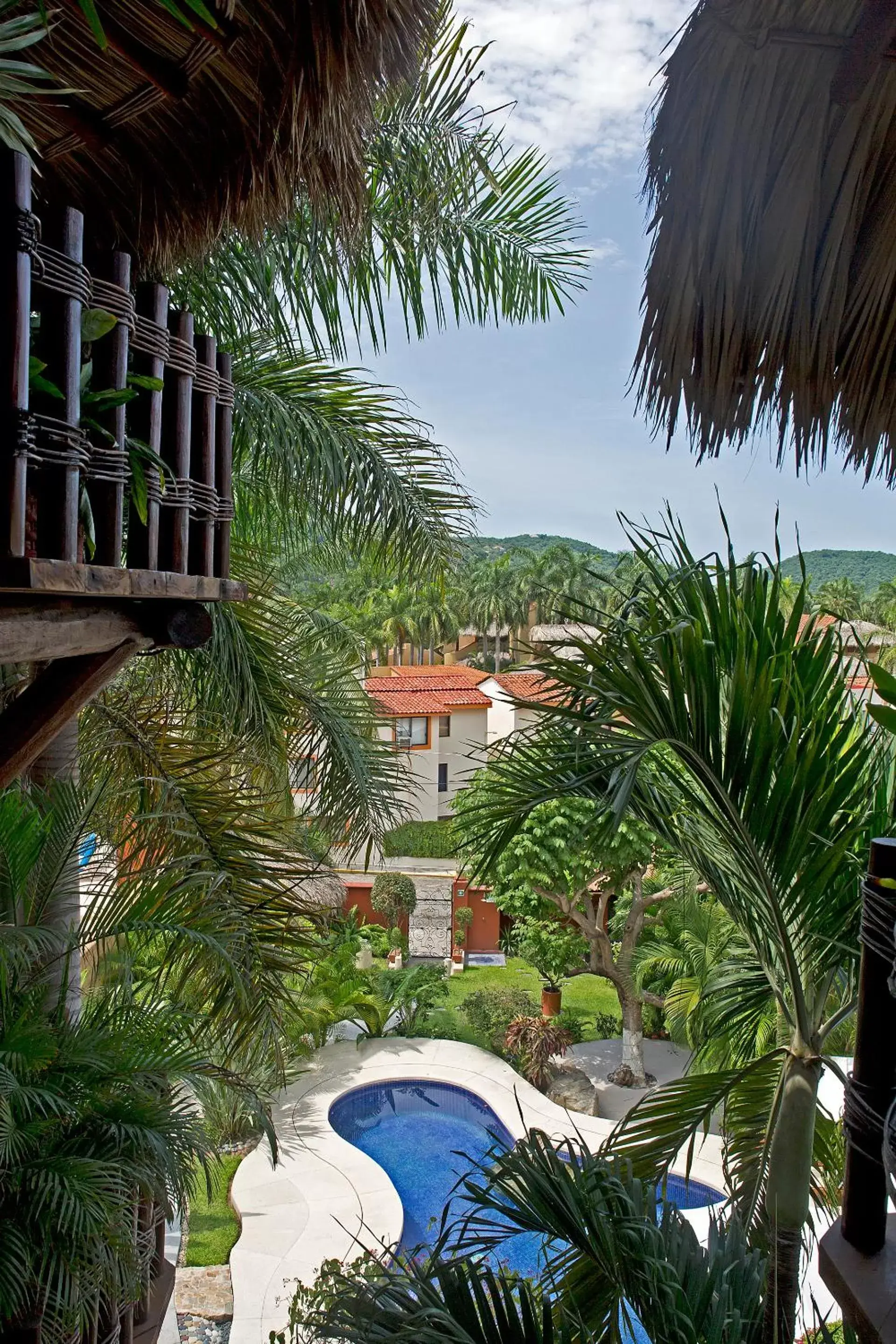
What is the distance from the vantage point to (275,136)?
2.71 metres

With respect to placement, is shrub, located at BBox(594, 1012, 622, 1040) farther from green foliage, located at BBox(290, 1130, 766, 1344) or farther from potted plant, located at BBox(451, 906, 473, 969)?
green foliage, located at BBox(290, 1130, 766, 1344)

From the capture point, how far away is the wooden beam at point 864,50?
1.45m

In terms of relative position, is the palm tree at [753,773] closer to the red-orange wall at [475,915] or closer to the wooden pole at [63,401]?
the wooden pole at [63,401]

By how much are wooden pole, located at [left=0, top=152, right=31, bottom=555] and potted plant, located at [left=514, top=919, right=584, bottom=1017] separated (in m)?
10.8

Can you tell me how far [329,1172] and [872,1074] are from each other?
8.09 m

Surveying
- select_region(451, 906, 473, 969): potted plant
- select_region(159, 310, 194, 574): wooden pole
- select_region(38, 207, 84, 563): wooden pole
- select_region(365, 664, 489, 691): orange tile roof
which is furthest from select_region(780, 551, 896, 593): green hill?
select_region(38, 207, 84, 563): wooden pole

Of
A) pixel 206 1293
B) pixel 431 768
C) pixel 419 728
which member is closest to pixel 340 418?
pixel 206 1293

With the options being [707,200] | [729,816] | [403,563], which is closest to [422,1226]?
[403,563]

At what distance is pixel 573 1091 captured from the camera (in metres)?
10.3

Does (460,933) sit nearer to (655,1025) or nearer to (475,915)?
(475,915)

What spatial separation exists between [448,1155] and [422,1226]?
1358 mm

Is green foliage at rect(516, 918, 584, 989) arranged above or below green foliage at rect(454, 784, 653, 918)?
below

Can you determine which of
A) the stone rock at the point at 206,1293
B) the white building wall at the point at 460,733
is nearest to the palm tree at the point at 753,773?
→ the stone rock at the point at 206,1293

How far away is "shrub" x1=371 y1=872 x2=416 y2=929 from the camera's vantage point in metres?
14.7
